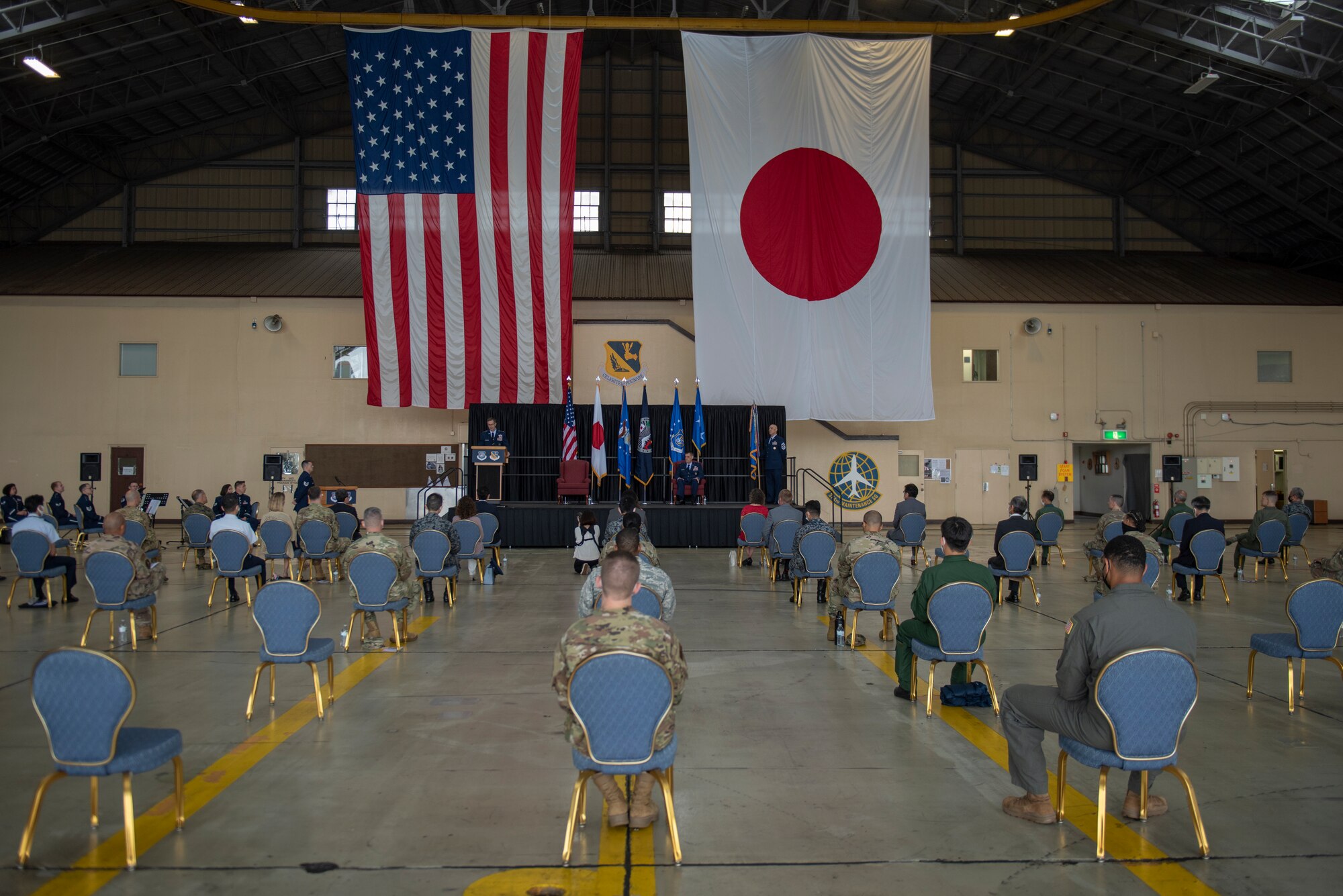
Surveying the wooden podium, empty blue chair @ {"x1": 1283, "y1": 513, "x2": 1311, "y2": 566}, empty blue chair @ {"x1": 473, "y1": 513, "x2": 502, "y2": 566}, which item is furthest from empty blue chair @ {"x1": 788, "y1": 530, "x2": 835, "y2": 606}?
the wooden podium

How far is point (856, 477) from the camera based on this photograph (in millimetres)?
20812

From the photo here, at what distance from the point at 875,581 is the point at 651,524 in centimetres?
900

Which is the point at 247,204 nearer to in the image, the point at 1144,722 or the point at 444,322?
the point at 444,322

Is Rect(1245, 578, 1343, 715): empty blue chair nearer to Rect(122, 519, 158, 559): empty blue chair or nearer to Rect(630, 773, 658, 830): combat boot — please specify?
Rect(630, 773, 658, 830): combat boot

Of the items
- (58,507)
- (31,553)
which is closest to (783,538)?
(31,553)

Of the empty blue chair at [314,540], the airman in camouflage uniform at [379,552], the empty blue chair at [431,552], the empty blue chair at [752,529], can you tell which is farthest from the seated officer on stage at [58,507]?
the empty blue chair at [752,529]

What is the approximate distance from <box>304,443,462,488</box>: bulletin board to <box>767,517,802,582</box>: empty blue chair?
11.4 m

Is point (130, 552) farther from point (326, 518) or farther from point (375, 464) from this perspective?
point (375, 464)

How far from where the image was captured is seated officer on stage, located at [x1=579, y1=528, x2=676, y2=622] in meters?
5.00

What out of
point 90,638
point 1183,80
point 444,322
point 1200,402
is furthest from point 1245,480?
point 90,638

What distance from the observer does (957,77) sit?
22.2 meters

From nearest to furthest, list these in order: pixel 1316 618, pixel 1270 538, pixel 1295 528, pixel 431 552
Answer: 1. pixel 1316 618
2. pixel 431 552
3. pixel 1270 538
4. pixel 1295 528

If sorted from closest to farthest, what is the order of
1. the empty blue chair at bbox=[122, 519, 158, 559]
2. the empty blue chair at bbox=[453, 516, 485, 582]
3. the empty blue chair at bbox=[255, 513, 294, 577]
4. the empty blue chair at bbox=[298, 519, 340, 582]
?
1. the empty blue chair at bbox=[255, 513, 294, 577]
2. the empty blue chair at bbox=[122, 519, 158, 559]
3. the empty blue chair at bbox=[453, 516, 485, 582]
4. the empty blue chair at bbox=[298, 519, 340, 582]

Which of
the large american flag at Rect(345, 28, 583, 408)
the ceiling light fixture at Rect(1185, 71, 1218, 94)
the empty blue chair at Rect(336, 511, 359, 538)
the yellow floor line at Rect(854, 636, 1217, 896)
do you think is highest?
the ceiling light fixture at Rect(1185, 71, 1218, 94)
